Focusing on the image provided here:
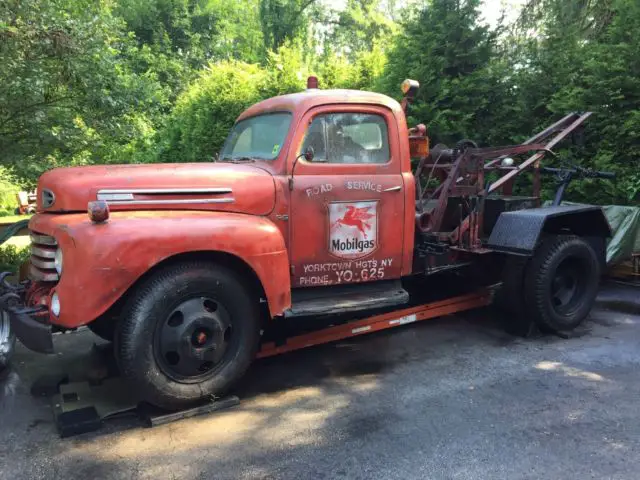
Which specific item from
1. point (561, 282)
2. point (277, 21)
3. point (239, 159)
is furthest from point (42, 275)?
point (277, 21)

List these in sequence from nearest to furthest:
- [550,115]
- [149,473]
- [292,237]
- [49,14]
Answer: [149,473], [292,237], [49,14], [550,115]

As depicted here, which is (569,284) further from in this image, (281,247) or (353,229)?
(281,247)

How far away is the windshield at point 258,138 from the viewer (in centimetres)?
431

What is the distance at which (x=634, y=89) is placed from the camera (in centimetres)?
689

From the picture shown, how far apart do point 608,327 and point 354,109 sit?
11.2ft

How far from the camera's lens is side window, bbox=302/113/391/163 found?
14.0 feet

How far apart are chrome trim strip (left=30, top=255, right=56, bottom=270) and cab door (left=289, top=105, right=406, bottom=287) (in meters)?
1.62

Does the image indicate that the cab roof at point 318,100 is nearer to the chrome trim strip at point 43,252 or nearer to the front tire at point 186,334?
the front tire at point 186,334

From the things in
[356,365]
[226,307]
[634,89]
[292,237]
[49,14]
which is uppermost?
[49,14]

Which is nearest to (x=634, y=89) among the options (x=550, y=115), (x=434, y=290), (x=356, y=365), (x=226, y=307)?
(x=550, y=115)

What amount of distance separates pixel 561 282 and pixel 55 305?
453cm

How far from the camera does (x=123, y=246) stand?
10.8 feet

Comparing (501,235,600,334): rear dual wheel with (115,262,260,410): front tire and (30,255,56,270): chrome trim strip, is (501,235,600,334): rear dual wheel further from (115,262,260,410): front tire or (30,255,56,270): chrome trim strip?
(30,255,56,270): chrome trim strip

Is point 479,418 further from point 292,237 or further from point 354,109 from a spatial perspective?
point 354,109
